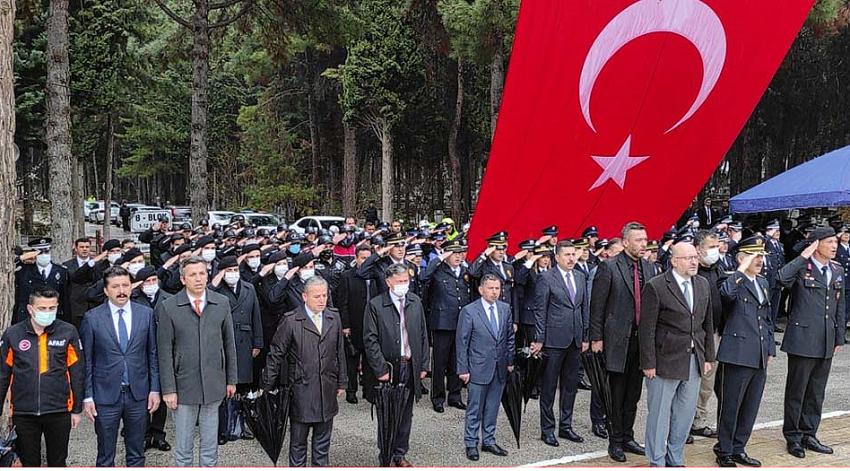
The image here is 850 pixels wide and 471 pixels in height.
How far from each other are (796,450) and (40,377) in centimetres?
575

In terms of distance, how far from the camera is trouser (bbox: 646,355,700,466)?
5387mm

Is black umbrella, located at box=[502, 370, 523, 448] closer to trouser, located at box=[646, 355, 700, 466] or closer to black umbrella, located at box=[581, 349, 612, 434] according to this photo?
black umbrella, located at box=[581, 349, 612, 434]

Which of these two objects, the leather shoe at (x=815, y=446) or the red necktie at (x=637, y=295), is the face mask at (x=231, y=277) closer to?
the red necktie at (x=637, y=295)

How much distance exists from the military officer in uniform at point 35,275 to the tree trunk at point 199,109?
7.40 m

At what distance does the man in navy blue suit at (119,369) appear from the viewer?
16.6 ft

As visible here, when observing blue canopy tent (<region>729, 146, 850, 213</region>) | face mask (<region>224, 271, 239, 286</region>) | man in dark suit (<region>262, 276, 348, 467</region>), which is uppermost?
blue canopy tent (<region>729, 146, 850, 213</region>)

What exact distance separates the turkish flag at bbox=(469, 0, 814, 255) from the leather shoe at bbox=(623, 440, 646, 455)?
268 cm

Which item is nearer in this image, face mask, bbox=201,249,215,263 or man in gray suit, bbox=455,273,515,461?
man in gray suit, bbox=455,273,515,461

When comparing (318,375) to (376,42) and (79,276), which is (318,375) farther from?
(376,42)

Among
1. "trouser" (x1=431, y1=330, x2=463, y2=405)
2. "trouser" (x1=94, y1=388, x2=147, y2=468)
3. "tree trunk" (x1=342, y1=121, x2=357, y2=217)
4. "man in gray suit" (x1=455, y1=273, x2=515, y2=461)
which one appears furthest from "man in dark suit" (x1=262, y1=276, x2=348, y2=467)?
"tree trunk" (x1=342, y1=121, x2=357, y2=217)

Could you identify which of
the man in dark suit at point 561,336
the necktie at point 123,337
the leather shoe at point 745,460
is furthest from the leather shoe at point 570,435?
the necktie at point 123,337

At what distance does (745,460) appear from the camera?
568 centimetres

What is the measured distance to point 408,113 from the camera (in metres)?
25.8

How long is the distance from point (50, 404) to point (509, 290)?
458 centimetres
